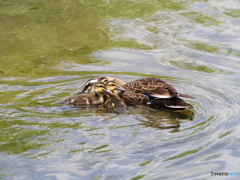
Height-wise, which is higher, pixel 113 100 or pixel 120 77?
pixel 120 77

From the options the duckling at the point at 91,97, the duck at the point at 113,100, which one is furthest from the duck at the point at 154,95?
the duckling at the point at 91,97

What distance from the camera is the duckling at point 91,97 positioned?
19.1 ft

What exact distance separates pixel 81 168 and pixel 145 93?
1892mm

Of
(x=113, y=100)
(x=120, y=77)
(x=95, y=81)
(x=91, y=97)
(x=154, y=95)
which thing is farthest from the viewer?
(x=120, y=77)

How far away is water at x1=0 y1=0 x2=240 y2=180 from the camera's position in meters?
4.24

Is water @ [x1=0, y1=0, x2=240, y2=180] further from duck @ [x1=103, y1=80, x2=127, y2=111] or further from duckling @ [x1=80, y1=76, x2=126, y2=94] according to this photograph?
duckling @ [x1=80, y1=76, x2=126, y2=94]

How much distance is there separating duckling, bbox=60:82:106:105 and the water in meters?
0.12

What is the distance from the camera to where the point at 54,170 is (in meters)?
4.11

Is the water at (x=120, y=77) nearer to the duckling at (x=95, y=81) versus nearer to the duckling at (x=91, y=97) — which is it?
the duckling at (x=91, y=97)

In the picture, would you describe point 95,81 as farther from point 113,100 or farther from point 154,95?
point 154,95

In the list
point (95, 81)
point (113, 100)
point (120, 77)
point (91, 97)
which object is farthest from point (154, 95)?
point (120, 77)

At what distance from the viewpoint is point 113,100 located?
582 centimetres

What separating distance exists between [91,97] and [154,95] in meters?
0.84

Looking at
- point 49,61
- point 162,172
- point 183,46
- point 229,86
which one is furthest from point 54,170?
point 183,46
